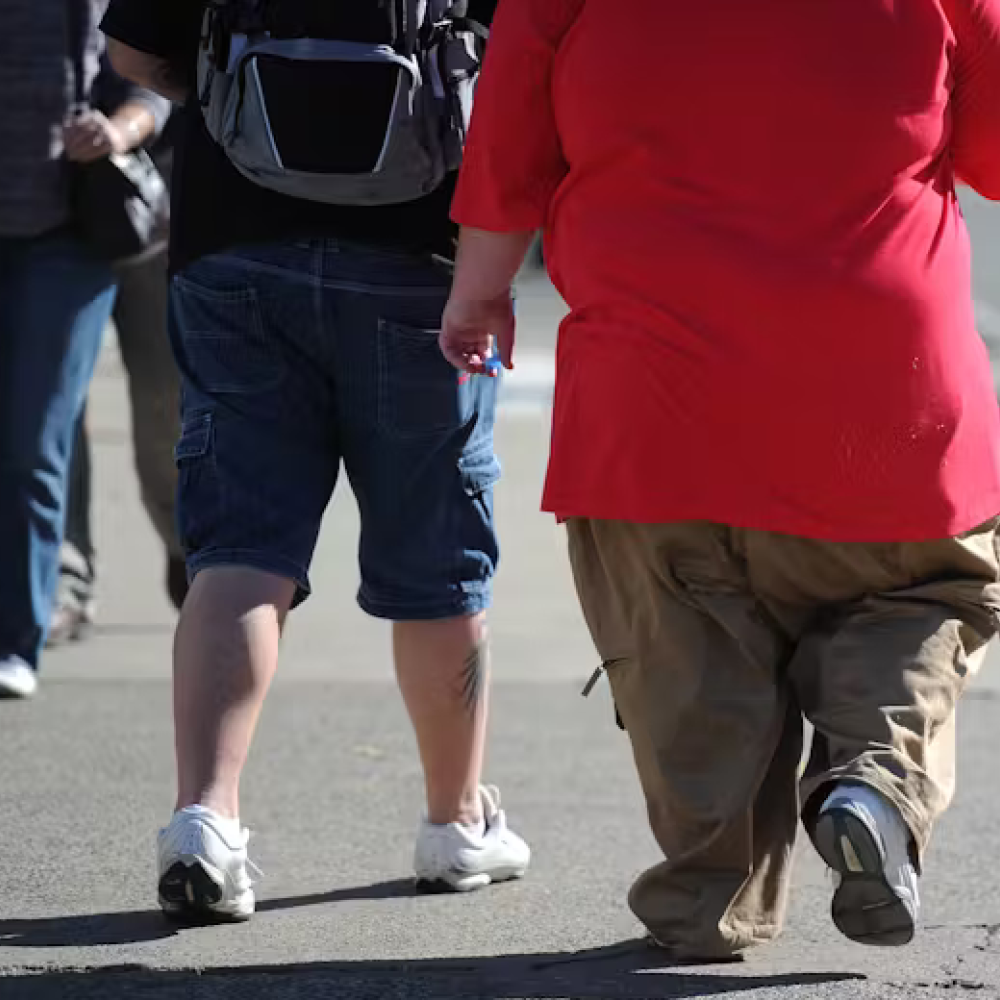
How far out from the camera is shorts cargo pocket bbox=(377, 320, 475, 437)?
378 cm

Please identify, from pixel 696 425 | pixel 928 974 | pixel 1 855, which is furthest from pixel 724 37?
pixel 1 855

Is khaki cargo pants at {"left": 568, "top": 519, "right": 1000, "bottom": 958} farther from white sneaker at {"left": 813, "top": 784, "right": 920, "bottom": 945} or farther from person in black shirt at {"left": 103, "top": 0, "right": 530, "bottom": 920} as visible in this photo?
person in black shirt at {"left": 103, "top": 0, "right": 530, "bottom": 920}

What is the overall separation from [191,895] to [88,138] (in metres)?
2.16

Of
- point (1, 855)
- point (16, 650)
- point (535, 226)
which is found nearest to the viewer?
point (535, 226)


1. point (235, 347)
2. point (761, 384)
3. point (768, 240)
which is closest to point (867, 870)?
point (761, 384)

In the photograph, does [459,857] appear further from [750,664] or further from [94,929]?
[750,664]

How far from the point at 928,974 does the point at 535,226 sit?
123 centimetres

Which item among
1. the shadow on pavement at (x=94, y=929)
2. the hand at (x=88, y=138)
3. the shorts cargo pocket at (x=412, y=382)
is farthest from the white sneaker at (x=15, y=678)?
the shorts cargo pocket at (x=412, y=382)

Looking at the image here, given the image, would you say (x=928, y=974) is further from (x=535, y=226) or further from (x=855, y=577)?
(x=535, y=226)

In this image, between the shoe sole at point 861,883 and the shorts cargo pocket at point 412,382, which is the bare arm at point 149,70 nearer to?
the shorts cargo pocket at point 412,382

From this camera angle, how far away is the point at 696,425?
3.30 metres

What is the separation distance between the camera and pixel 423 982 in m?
3.45

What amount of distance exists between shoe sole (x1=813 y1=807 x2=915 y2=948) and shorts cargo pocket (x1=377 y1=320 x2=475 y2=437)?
1.01m

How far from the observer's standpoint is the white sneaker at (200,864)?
3.64 meters
